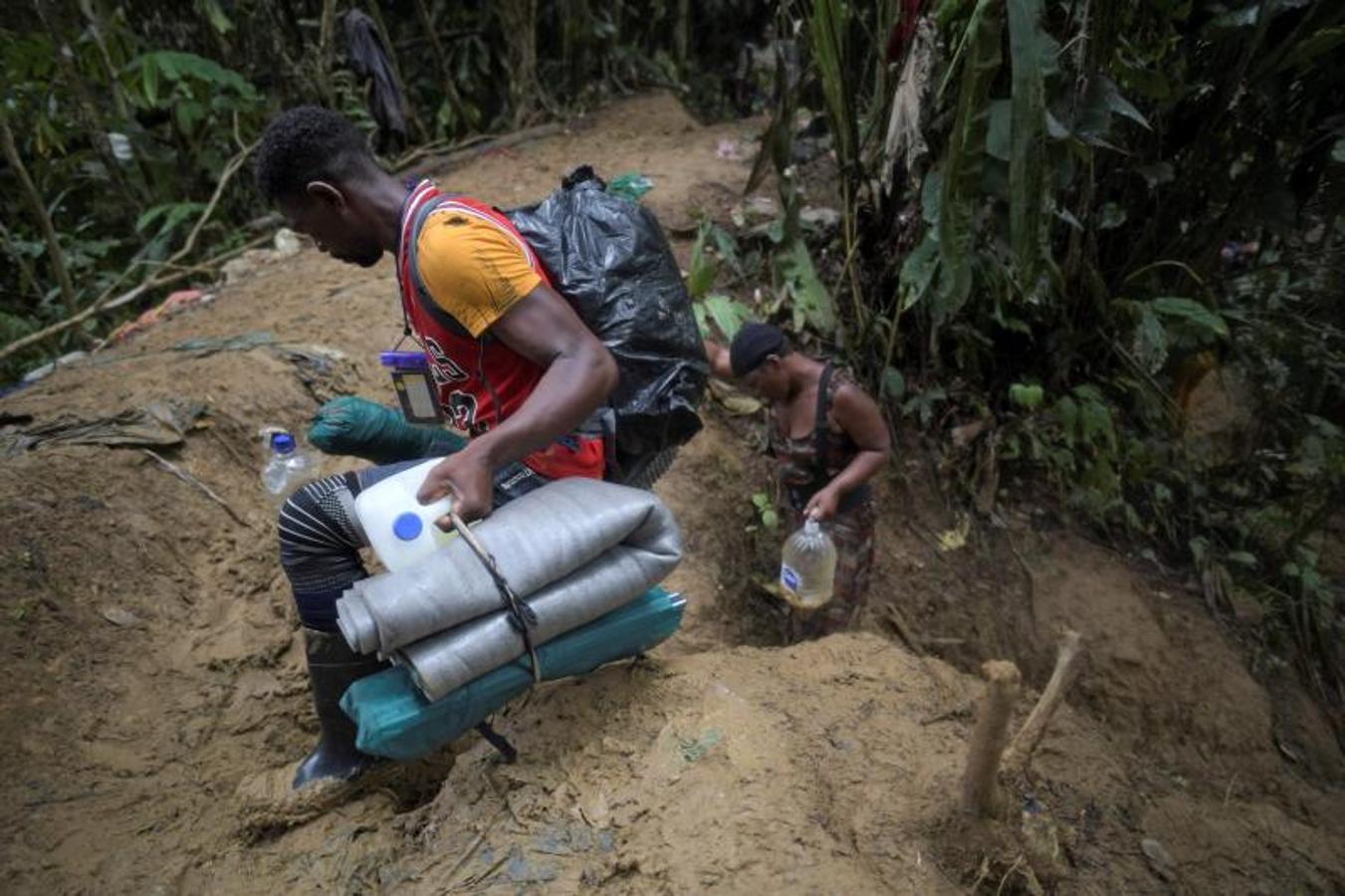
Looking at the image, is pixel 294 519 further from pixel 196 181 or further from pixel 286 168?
pixel 196 181

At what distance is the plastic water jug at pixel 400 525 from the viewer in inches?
60.2

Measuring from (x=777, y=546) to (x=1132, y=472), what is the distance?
2268 mm

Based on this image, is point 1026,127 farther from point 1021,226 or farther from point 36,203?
point 36,203

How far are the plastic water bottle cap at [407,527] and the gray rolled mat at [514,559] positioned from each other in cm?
8

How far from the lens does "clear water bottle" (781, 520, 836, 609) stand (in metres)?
3.06

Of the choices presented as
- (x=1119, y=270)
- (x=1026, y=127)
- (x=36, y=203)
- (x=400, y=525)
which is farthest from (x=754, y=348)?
(x=36, y=203)

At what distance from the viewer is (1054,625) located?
411 centimetres

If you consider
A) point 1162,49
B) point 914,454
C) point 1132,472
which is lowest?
point 1132,472

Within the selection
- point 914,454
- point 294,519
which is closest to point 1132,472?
point 914,454

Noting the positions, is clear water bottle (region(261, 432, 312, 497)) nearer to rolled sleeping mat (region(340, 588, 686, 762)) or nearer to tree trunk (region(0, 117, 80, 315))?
rolled sleeping mat (region(340, 588, 686, 762))

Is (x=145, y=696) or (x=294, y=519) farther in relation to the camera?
(x=145, y=696)

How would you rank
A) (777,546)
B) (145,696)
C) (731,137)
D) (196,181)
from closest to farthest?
1. (145,696)
2. (777,546)
3. (196,181)
4. (731,137)

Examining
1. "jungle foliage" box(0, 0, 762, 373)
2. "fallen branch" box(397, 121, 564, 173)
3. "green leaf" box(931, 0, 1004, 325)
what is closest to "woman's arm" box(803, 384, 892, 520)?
"green leaf" box(931, 0, 1004, 325)

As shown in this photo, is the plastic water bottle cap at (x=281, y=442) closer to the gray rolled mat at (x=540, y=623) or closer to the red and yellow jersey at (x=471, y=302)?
the red and yellow jersey at (x=471, y=302)
